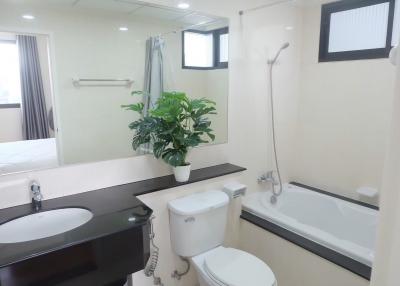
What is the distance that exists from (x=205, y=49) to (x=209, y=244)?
1.46 m

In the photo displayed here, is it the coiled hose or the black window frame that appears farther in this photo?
the black window frame

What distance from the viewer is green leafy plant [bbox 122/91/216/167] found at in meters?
1.77

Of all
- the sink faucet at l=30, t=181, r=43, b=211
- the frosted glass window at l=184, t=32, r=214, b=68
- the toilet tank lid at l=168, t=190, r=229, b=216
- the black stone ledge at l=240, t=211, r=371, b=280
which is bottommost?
the black stone ledge at l=240, t=211, r=371, b=280

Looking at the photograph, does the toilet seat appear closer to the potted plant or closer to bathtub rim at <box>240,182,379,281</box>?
bathtub rim at <box>240,182,379,281</box>

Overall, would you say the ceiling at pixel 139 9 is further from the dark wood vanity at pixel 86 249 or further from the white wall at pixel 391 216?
the white wall at pixel 391 216

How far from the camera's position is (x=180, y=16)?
199 centimetres

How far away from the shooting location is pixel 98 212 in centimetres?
146

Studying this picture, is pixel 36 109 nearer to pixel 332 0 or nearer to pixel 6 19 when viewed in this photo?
pixel 6 19

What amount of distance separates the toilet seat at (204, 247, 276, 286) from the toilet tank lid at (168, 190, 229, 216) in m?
0.31

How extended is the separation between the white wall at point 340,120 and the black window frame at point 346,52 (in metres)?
0.05

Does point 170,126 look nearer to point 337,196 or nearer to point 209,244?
point 209,244

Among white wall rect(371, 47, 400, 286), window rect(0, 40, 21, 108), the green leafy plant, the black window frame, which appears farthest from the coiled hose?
the black window frame

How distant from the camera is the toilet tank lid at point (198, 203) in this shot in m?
1.76

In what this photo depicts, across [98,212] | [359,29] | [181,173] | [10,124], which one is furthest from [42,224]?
[359,29]
